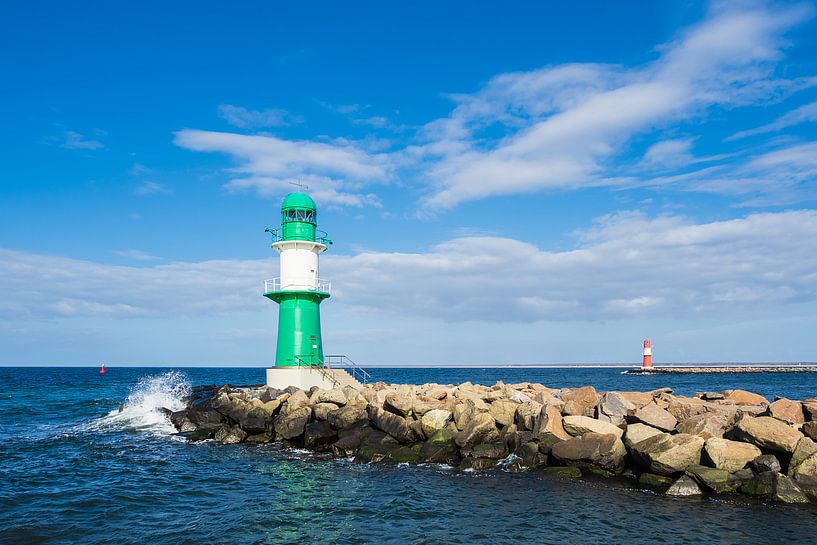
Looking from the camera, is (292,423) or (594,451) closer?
(594,451)

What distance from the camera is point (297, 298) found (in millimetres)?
25219

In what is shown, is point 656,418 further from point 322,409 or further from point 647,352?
point 647,352

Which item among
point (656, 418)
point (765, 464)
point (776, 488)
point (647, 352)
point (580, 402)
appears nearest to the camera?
point (776, 488)

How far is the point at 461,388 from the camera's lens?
2245 centimetres

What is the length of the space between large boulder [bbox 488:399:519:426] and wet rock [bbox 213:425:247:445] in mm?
9176

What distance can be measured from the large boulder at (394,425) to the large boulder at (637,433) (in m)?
6.07

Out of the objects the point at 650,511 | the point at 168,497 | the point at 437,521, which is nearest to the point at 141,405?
the point at 168,497

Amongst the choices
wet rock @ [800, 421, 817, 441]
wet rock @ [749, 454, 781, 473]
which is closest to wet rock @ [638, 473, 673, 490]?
wet rock @ [749, 454, 781, 473]

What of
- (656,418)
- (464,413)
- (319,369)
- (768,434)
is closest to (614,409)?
(656,418)

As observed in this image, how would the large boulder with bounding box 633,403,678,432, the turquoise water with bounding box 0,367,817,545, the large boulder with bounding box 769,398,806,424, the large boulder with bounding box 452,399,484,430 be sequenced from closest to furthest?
the turquoise water with bounding box 0,367,817,545 < the large boulder with bounding box 633,403,678,432 < the large boulder with bounding box 769,398,806,424 < the large boulder with bounding box 452,399,484,430

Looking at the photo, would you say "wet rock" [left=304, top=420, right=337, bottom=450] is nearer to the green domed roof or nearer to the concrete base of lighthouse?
the concrete base of lighthouse

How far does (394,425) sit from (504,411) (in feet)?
10.6

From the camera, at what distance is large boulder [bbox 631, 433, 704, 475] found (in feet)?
42.8

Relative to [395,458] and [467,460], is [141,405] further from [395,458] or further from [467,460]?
[467,460]
